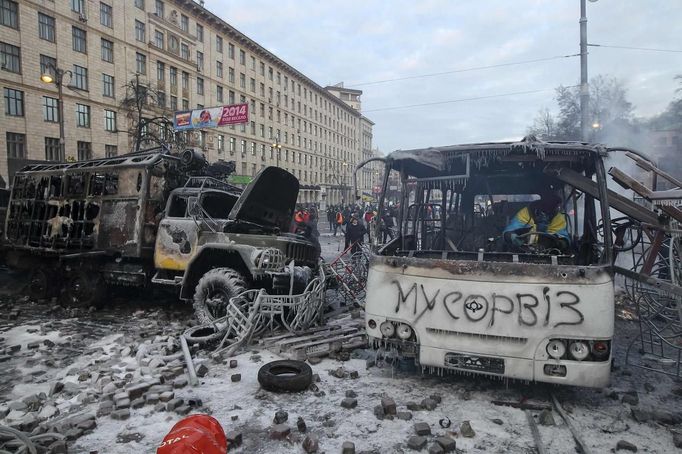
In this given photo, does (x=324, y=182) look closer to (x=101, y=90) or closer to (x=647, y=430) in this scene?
(x=101, y=90)

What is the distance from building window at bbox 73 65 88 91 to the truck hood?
33.4 meters

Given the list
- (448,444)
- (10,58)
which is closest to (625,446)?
(448,444)

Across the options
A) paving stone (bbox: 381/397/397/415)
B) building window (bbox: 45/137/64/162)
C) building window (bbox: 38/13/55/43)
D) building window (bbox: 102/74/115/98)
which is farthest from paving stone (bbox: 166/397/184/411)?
building window (bbox: 102/74/115/98)

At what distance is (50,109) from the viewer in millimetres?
31672

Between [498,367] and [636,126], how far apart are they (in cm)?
4653

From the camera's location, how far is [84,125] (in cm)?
3434

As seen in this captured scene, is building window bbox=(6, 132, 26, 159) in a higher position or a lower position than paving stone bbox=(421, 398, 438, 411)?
higher

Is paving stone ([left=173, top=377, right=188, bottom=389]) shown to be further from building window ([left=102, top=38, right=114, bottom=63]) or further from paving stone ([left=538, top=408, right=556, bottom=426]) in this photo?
building window ([left=102, top=38, right=114, bottom=63])

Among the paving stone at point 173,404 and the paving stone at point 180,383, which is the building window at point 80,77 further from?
the paving stone at point 173,404

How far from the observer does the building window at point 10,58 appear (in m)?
28.7

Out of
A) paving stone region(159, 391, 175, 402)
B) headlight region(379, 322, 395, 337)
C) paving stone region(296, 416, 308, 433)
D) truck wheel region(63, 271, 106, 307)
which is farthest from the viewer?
truck wheel region(63, 271, 106, 307)

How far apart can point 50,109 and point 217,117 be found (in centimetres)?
1904

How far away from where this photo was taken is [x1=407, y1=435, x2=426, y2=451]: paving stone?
11.4ft

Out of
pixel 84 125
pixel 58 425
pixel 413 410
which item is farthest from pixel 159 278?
pixel 84 125
